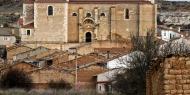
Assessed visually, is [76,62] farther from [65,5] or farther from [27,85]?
[65,5]

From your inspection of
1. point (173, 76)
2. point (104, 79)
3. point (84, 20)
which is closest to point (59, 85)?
point (104, 79)

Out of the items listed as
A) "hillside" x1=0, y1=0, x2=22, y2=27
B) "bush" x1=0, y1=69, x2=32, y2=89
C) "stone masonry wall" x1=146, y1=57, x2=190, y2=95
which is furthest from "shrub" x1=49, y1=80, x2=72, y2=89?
"hillside" x1=0, y1=0, x2=22, y2=27

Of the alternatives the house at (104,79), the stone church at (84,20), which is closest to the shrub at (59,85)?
the house at (104,79)

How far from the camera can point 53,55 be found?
58094 millimetres

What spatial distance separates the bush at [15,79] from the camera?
1725 inches

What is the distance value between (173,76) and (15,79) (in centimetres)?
3856

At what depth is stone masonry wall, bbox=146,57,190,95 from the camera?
6.76 m

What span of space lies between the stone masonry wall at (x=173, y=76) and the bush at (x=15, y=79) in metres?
36.6

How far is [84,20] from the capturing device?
69.0 metres

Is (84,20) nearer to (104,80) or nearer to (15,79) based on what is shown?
(15,79)

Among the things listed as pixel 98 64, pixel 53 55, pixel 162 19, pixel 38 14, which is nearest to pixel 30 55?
pixel 53 55

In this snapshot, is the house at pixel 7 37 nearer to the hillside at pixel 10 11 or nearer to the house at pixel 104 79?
the hillside at pixel 10 11

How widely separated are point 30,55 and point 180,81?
54132 mm

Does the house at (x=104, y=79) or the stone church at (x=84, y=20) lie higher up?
the stone church at (x=84, y=20)
